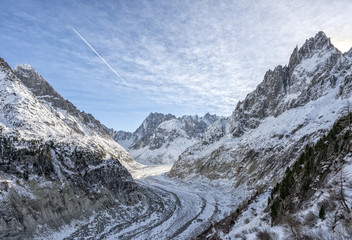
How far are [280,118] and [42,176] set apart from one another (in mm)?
79985

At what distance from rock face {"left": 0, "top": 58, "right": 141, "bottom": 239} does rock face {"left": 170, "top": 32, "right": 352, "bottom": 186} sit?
40931 millimetres

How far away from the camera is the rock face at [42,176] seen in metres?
31.5

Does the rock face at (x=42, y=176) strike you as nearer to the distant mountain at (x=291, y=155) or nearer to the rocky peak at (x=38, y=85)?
the distant mountain at (x=291, y=155)

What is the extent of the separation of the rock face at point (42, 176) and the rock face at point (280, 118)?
40.9 metres

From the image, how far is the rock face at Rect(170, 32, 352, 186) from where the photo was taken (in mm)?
62347

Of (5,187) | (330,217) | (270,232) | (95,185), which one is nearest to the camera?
(330,217)

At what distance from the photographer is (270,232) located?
1864 cm

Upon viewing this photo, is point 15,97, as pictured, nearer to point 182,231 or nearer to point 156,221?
point 156,221

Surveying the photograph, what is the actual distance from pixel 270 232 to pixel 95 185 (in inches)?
1451

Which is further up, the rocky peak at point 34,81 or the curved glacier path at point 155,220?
the rocky peak at point 34,81

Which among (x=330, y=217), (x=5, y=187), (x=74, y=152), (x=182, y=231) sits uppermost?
(x=74, y=152)

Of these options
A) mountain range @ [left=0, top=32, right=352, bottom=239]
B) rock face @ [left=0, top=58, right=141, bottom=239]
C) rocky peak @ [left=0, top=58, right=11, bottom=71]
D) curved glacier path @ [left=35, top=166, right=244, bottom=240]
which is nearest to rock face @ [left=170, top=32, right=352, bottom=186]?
mountain range @ [left=0, top=32, right=352, bottom=239]

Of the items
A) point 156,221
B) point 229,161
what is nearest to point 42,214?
point 156,221

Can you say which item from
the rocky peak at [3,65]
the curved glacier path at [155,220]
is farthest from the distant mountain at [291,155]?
the rocky peak at [3,65]
